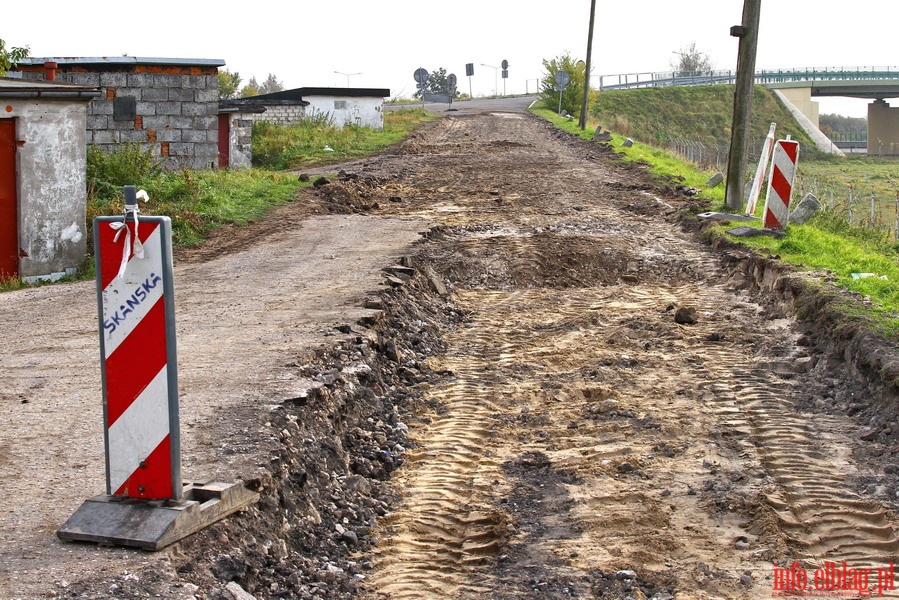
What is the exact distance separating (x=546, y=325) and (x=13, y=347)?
16.3 feet

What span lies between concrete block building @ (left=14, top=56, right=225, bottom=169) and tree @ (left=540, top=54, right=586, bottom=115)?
3308cm

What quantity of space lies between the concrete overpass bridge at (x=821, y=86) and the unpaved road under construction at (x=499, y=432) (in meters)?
67.3

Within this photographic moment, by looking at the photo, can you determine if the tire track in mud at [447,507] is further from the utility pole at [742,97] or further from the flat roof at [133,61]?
the flat roof at [133,61]

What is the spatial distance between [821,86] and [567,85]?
32560mm

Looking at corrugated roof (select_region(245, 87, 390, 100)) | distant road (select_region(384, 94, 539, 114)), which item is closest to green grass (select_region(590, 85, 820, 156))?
distant road (select_region(384, 94, 539, 114))

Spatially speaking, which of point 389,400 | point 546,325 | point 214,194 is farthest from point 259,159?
point 389,400

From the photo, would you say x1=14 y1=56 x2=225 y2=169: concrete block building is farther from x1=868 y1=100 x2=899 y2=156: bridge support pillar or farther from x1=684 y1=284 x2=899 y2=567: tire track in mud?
x1=868 y1=100 x2=899 y2=156: bridge support pillar

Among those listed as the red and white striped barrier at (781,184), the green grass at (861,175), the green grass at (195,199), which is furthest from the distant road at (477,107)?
the red and white striped barrier at (781,184)

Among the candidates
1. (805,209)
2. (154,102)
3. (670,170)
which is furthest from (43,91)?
(670,170)

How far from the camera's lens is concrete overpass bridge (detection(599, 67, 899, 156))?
248 ft

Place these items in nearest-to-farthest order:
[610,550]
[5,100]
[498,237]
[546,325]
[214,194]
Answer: [610,550] → [546,325] → [5,100] → [498,237] → [214,194]

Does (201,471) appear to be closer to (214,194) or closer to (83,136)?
(83,136)

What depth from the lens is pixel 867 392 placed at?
23.4ft

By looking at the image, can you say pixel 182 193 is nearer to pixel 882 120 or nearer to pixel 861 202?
pixel 861 202
